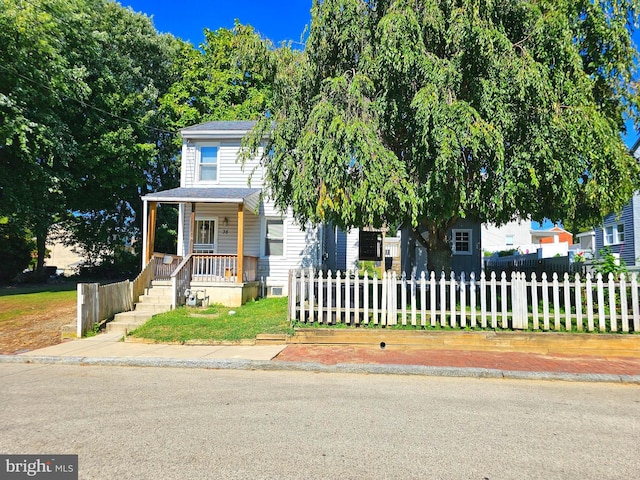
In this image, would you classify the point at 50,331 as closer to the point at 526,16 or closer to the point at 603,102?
the point at 526,16

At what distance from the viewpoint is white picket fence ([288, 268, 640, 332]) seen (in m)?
8.12

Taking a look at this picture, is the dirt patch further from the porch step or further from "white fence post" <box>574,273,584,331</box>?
"white fence post" <box>574,273,584,331</box>

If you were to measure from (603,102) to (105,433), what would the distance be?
10473mm

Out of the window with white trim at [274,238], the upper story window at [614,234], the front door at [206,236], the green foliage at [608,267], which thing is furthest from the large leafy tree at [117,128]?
the upper story window at [614,234]

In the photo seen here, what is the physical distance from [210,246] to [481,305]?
35.7ft

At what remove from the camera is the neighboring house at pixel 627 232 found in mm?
20031

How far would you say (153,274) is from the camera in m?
13.5

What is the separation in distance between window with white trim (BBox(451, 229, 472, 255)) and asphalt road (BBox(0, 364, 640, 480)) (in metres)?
13.0

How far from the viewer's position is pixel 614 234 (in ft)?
73.8

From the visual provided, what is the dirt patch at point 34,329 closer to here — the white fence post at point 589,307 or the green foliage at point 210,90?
the white fence post at point 589,307

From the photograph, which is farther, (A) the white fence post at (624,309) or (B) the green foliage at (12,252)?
(B) the green foliage at (12,252)

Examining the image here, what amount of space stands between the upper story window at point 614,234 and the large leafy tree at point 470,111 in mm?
16046

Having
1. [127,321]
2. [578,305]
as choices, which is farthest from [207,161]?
[578,305]

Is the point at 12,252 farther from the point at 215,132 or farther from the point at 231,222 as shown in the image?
the point at 215,132
